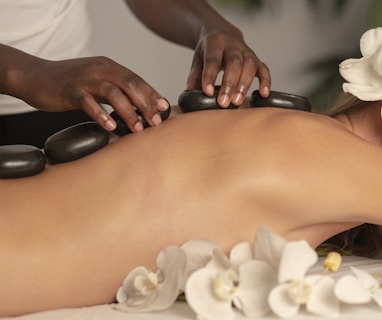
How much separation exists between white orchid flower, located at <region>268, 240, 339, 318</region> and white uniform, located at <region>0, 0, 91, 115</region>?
2.86 ft

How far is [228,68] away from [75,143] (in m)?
0.30

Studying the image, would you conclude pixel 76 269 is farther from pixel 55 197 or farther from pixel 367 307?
pixel 367 307

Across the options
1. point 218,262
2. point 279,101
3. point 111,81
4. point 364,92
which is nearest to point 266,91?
point 279,101

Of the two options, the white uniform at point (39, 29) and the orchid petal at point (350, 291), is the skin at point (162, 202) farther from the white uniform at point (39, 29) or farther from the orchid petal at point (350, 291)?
the white uniform at point (39, 29)

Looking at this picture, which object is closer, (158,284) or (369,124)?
(158,284)

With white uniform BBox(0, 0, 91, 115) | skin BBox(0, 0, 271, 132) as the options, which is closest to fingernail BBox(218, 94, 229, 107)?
skin BBox(0, 0, 271, 132)

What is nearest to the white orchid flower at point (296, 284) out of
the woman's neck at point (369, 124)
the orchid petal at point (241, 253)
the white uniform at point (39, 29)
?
the orchid petal at point (241, 253)

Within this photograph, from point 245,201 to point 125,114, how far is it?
0.76ft

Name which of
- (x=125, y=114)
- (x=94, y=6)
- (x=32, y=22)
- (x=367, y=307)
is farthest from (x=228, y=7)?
(x=367, y=307)

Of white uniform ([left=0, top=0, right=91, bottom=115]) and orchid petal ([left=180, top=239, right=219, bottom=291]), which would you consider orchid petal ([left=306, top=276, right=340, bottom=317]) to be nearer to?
orchid petal ([left=180, top=239, right=219, bottom=291])

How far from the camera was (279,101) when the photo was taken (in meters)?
1.37

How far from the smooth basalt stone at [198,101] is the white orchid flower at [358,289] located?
1.32 feet

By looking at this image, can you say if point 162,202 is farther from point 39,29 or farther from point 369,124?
point 39,29

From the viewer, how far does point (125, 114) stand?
48.6 inches
